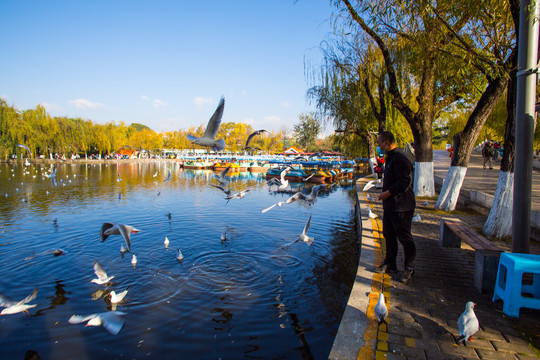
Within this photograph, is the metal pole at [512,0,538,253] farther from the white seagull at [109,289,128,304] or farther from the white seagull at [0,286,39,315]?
the white seagull at [0,286,39,315]

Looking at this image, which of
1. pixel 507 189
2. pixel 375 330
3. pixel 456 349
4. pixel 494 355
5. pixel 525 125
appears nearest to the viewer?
pixel 494 355

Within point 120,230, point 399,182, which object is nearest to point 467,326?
point 399,182

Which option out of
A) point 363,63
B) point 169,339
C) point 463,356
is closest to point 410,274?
point 463,356

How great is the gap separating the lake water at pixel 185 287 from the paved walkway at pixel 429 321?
2.75ft

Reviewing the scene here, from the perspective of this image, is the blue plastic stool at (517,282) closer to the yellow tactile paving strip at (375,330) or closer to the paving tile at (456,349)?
the paving tile at (456,349)

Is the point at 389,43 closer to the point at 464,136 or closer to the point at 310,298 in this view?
the point at 464,136

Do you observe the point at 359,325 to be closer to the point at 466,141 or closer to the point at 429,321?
the point at 429,321

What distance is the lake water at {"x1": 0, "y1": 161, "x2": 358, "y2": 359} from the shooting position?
13.1 ft

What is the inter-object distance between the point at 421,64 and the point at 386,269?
788 centimetres

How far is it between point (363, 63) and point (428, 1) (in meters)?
9.61

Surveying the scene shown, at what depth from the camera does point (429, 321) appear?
3193mm

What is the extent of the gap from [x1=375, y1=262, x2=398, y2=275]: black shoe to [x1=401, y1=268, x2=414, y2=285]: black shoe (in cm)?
23

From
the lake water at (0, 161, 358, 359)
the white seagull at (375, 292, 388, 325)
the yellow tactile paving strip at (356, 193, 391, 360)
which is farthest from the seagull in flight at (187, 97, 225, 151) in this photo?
the white seagull at (375, 292, 388, 325)

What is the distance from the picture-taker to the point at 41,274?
20.5 feet
